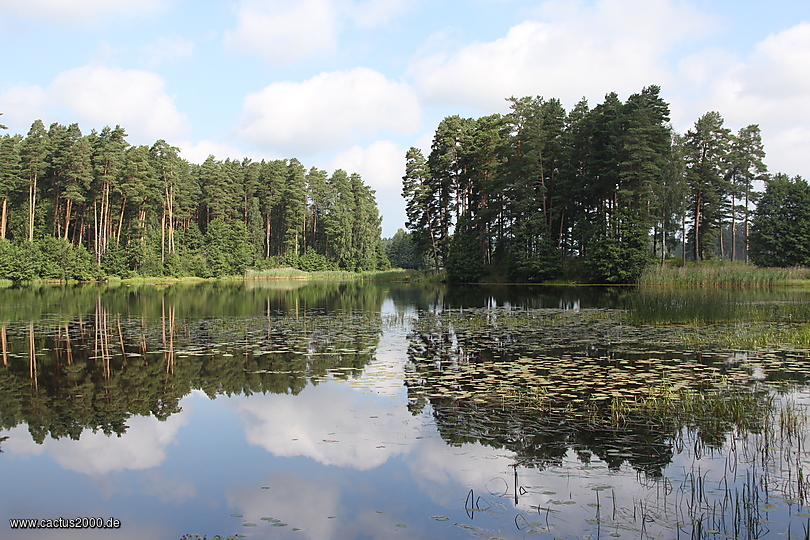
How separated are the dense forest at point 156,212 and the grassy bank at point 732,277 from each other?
53.6 m

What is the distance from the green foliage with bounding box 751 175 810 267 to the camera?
4794 cm

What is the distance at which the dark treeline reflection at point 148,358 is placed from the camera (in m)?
9.34

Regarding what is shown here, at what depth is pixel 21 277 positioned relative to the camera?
55500 mm

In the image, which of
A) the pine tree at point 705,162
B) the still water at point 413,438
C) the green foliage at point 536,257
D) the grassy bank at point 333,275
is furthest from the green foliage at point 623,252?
the still water at point 413,438

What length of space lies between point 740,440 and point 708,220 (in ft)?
188

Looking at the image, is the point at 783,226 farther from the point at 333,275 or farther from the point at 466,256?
the point at 333,275

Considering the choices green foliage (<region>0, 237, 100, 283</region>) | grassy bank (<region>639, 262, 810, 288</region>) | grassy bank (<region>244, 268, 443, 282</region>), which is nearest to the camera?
grassy bank (<region>639, 262, 810, 288</region>)

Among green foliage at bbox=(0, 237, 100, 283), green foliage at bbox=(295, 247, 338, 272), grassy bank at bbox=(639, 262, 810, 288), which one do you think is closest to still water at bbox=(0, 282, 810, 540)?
grassy bank at bbox=(639, 262, 810, 288)

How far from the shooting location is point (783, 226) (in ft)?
163

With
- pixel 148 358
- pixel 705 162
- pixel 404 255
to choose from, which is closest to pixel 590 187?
pixel 705 162

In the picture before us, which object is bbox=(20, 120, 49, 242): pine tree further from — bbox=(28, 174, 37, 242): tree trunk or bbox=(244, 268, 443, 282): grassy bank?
bbox=(244, 268, 443, 282): grassy bank

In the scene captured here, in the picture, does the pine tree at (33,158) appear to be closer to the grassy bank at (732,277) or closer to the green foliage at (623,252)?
the green foliage at (623,252)

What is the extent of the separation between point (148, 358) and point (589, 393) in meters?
10.1

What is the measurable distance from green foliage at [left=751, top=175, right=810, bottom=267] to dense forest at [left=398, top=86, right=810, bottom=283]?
1.01 ft
